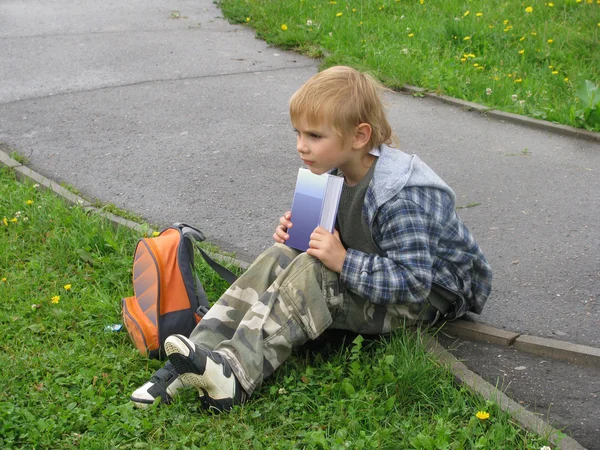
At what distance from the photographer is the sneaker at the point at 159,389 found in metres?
3.13

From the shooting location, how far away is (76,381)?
329cm

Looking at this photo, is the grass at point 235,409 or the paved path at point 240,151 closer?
the grass at point 235,409

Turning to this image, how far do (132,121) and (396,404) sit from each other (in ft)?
14.1

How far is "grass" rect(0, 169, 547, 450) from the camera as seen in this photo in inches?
114

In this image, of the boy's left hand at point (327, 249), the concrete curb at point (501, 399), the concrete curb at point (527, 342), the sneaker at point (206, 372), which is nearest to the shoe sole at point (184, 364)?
the sneaker at point (206, 372)

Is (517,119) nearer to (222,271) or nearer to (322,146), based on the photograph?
(222,271)

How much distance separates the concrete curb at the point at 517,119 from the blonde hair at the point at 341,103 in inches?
131

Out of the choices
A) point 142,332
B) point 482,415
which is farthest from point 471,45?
point 482,415

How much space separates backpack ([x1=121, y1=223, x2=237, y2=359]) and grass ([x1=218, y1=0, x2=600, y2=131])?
3.65m

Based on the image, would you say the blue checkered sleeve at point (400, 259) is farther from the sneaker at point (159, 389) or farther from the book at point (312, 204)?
the sneaker at point (159, 389)

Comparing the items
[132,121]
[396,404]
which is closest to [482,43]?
[132,121]

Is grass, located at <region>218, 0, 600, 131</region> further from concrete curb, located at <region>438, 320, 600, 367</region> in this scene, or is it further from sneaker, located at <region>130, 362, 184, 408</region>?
sneaker, located at <region>130, 362, 184, 408</region>

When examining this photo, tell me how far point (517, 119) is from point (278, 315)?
388cm

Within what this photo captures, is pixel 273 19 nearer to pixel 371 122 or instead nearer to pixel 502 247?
pixel 502 247
